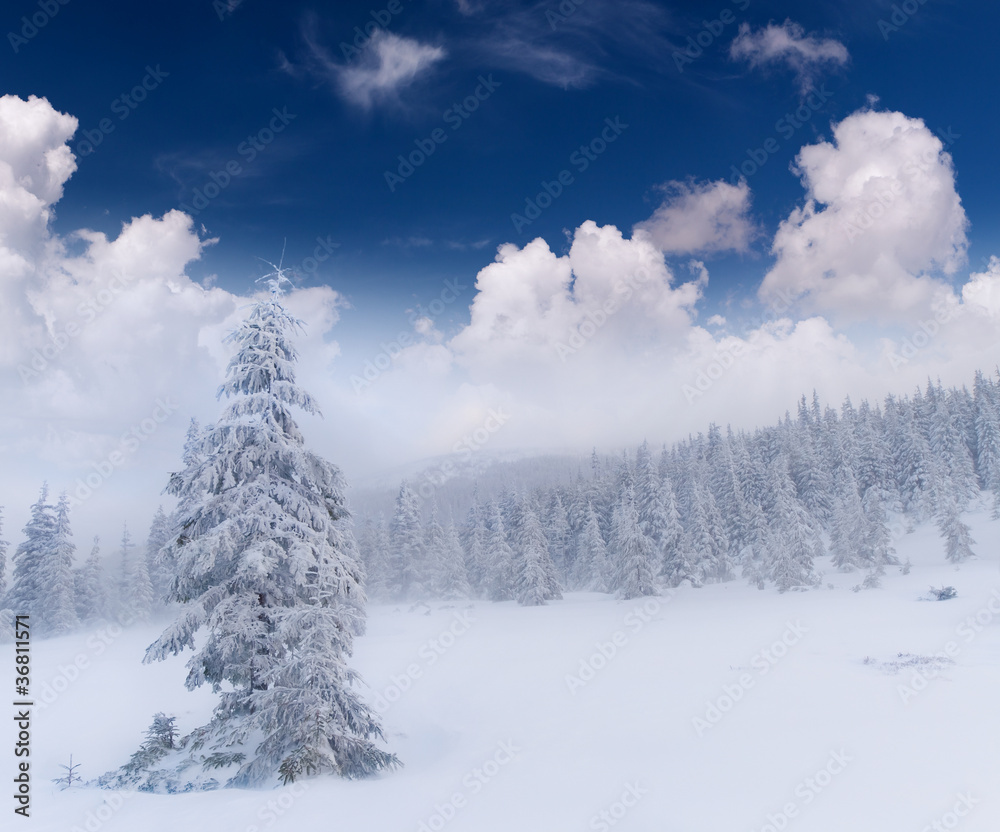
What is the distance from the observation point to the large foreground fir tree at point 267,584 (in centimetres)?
1065

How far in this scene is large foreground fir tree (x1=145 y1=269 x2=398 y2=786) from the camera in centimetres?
1065

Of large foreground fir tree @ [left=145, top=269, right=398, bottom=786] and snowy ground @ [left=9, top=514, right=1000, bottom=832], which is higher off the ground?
large foreground fir tree @ [left=145, top=269, right=398, bottom=786]

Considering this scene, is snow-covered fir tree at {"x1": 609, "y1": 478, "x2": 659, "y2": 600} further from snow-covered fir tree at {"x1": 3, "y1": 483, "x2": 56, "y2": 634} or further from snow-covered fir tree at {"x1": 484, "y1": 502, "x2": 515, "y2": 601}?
snow-covered fir tree at {"x1": 3, "y1": 483, "x2": 56, "y2": 634}

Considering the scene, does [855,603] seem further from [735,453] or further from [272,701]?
[735,453]

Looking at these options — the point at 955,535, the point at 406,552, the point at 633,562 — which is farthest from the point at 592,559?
the point at 955,535

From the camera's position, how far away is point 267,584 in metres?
12.0

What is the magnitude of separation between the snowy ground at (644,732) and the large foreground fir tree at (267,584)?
1.19m

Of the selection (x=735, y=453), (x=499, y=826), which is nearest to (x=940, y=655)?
(x=499, y=826)

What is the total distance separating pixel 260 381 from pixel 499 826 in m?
10.2

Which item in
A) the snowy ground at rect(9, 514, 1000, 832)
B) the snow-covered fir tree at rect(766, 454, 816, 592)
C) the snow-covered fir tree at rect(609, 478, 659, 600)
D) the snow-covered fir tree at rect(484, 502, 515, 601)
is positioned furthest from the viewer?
the snow-covered fir tree at rect(484, 502, 515, 601)

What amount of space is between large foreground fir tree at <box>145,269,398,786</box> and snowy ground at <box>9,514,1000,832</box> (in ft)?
3.91

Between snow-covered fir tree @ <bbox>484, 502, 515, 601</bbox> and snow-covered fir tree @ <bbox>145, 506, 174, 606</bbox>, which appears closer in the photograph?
snow-covered fir tree @ <bbox>145, 506, 174, 606</bbox>

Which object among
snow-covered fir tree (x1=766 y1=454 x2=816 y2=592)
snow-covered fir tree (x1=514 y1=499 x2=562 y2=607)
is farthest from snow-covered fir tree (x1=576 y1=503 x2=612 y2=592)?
snow-covered fir tree (x1=766 y1=454 x2=816 y2=592)

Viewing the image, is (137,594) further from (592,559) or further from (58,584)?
(592,559)
